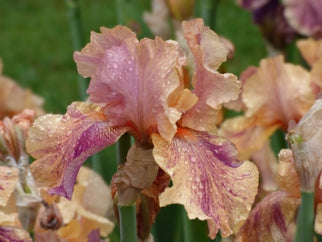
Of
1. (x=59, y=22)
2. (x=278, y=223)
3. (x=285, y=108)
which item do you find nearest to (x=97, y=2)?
(x=59, y=22)

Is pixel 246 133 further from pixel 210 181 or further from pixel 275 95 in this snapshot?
pixel 210 181

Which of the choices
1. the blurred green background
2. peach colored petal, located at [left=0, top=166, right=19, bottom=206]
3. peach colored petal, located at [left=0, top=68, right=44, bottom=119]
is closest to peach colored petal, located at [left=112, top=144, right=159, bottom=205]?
peach colored petal, located at [left=0, top=166, right=19, bottom=206]

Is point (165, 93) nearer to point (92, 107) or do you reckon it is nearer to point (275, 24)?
point (92, 107)

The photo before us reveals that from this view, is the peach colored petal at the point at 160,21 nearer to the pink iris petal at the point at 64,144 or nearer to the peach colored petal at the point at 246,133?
the peach colored petal at the point at 246,133

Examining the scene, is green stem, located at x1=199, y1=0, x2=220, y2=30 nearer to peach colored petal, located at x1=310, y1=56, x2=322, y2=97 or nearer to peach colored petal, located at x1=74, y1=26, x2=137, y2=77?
peach colored petal, located at x1=310, y1=56, x2=322, y2=97

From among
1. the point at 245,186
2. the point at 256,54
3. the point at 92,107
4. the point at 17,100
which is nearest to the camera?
the point at 245,186

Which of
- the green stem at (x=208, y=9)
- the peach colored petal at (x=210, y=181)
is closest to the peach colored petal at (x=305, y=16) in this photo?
the green stem at (x=208, y=9)
